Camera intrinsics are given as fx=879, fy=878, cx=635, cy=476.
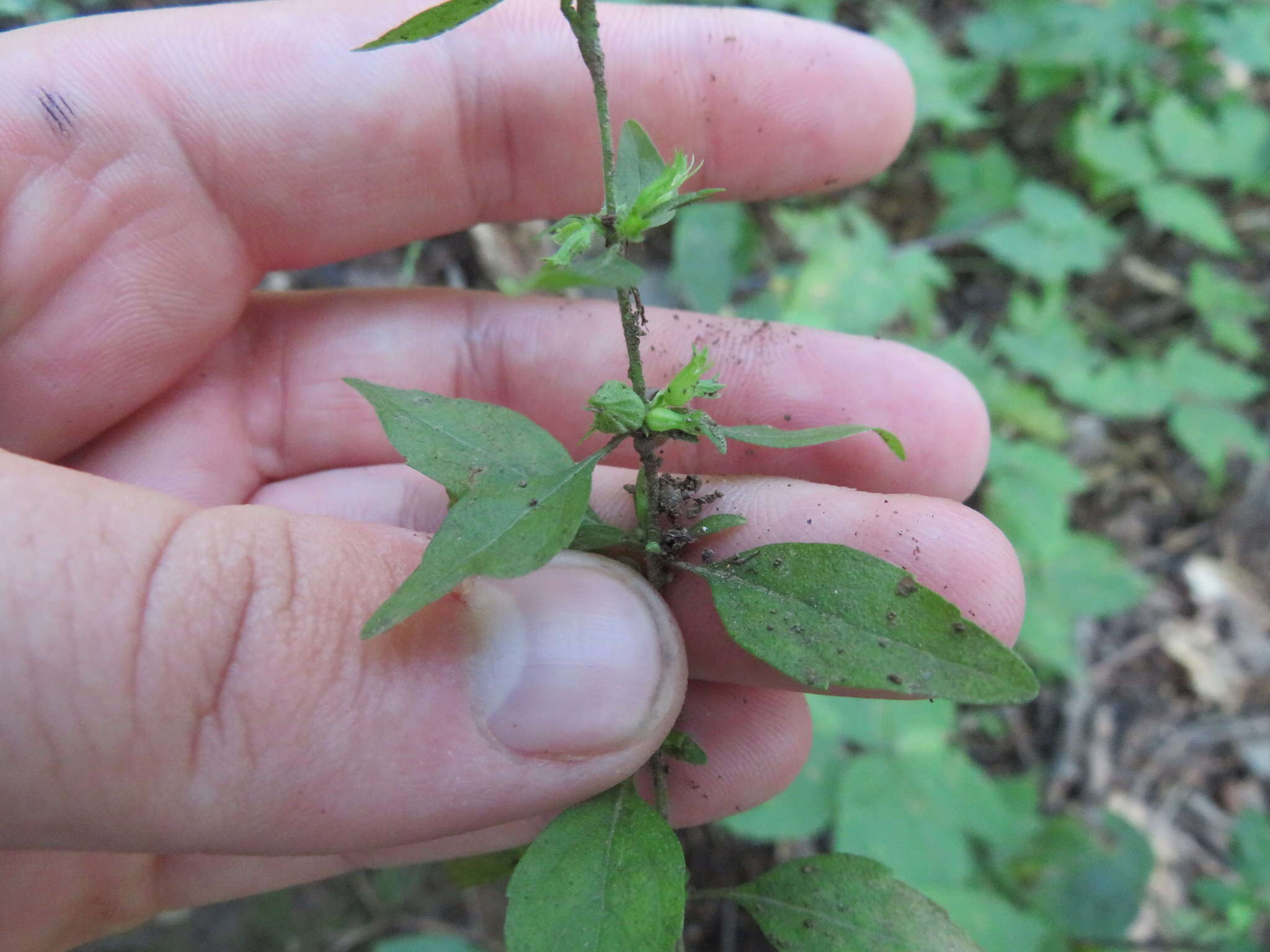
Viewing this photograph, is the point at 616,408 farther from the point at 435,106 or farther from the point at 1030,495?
the point at 1030,495

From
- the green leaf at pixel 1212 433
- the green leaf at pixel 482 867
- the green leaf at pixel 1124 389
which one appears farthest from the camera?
the green leaf at pixel 1212 433

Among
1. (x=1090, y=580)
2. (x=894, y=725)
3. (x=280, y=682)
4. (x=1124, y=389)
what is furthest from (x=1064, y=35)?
(x=280, y=682)

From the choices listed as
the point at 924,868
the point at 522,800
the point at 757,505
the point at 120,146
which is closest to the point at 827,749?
the point at 924,868

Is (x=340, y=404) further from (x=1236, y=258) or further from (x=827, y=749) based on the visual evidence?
(x=1236, y=258)

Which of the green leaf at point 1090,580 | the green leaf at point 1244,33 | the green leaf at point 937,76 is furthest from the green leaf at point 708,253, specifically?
the green leaf at point 1244,33

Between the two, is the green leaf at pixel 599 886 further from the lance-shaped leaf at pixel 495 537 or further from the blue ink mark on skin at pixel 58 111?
the blue ink mark on skin at pixel 58 111
